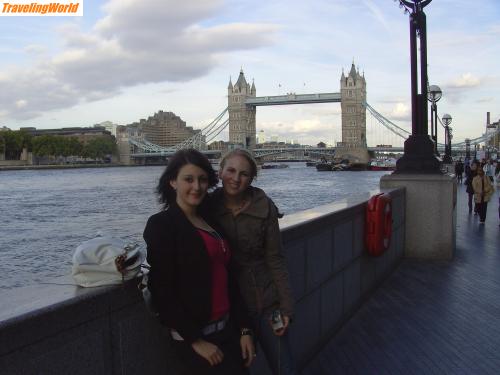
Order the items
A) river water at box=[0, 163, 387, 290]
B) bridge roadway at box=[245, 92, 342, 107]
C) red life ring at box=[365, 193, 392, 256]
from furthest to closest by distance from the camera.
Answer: bridge roadway at box=[245, 92, 342, 107] → river water at box=[0, 163, 387, 290] → red life ring at box=[365, 193, 392, 256]

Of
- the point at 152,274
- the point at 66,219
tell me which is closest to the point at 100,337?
the point at 152,274

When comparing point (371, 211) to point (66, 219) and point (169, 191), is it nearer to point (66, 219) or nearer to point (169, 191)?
point (169, 191)

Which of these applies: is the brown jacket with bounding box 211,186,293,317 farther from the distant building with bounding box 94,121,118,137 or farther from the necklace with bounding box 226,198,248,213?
the distant building with bounding box 94,121,118,137

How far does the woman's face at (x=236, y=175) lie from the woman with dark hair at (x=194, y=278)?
0.21 feet

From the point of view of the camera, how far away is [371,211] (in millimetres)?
3957

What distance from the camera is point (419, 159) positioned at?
611 centimetres

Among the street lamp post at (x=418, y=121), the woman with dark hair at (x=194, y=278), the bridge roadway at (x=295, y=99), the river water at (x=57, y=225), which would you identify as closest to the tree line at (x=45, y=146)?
the bridge roadway at (x=295, y=99)

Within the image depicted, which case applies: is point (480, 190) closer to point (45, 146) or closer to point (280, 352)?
point (280, 352)

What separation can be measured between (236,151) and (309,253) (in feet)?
3.99

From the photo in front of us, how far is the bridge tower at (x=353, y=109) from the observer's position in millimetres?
86250

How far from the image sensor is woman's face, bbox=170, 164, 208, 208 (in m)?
1.61

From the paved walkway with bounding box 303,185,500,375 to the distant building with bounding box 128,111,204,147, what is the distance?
9266 centimetres

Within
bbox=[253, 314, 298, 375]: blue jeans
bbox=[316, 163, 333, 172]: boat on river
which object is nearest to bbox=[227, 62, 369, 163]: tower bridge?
bbox=[316, 163, 333, 172]: boat on river

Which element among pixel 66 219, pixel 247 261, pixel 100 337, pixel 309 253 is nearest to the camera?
pixel 100 337
